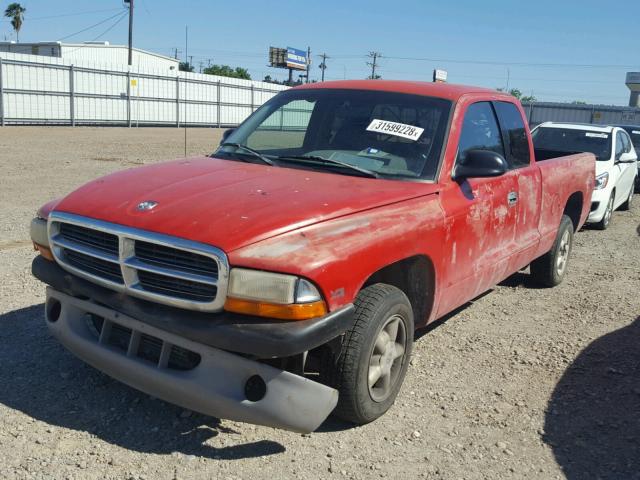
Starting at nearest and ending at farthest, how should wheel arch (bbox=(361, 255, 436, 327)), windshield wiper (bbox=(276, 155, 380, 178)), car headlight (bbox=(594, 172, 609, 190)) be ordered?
wheel arch (bbox=(361, 255, 436, 327)) < windshield wiper (bbox=(276, 155, 380, 178)) < car headlight (bbox=(594, 172, 609, 190))

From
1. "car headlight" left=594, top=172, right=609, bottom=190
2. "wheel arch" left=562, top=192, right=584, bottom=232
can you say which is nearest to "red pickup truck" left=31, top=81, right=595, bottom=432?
"wheel arch" left=562, top=192, right=584, bottom=232

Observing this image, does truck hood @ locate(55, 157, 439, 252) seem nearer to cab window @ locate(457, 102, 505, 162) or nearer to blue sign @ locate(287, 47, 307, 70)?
cab window @ locate(457, 102, 505, 162)

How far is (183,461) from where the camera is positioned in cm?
317

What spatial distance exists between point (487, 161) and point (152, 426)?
256 centimetres

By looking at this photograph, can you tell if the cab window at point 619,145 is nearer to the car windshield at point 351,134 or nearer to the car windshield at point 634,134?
the car windshield at point 634,134

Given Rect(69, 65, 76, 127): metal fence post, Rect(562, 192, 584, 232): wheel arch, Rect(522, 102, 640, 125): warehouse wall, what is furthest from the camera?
Rect(522, 102, 640, 125): warehouse wall

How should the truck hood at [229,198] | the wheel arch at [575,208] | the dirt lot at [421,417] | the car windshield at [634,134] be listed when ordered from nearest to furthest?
the truck hood at [229,198] < the dirt lot at [421,417] < the wheel arch at [575,208] < the car windshield at [634,134]

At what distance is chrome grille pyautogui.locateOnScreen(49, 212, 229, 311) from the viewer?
2.98 metres

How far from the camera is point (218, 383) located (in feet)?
10.1

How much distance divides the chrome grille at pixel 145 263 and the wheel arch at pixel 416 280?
3.80 feet

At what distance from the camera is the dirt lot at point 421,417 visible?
321cm

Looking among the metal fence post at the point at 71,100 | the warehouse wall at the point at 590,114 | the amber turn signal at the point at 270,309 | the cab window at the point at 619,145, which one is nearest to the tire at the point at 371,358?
the amber turn signal at the point at 270,309

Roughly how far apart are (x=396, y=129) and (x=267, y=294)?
1.87 m

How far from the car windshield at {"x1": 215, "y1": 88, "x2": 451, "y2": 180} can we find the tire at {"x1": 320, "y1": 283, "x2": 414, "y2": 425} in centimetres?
94
